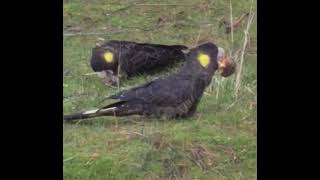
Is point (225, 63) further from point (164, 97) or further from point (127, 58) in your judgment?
point (127, 58)

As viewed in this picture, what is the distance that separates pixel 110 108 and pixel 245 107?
1.87 feet

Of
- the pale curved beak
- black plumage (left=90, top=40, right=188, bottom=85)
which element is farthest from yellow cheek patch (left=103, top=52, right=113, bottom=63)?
the pale curved beak

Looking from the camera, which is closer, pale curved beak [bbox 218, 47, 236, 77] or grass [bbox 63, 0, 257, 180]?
grass [bbox 63, 0, 257, 180]

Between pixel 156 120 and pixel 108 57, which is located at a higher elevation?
pixel 108 57

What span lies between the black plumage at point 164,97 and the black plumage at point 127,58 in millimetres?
72

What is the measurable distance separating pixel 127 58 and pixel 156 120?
292mm

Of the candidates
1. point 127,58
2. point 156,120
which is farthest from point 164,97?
point 127,58

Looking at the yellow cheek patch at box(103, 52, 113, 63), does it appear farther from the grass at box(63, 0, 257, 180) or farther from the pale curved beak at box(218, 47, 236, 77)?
the pale curved beak at box(218, 47, 236, 77)

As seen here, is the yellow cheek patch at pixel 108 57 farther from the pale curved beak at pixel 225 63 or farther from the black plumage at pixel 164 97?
the pale curved beak at pixel 225 63

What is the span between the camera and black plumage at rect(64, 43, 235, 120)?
10.6 feet

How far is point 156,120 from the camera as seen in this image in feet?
10.5

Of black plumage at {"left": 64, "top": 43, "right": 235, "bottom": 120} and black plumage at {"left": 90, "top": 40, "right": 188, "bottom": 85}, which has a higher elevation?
black plumage at {"left": 90, "top": 40, "right": 188, "bottom": 85}

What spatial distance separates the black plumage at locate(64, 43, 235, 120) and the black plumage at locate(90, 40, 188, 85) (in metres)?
0.07

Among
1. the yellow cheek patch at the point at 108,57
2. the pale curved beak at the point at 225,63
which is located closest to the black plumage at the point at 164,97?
the pale curved beak at the point at 225,63
